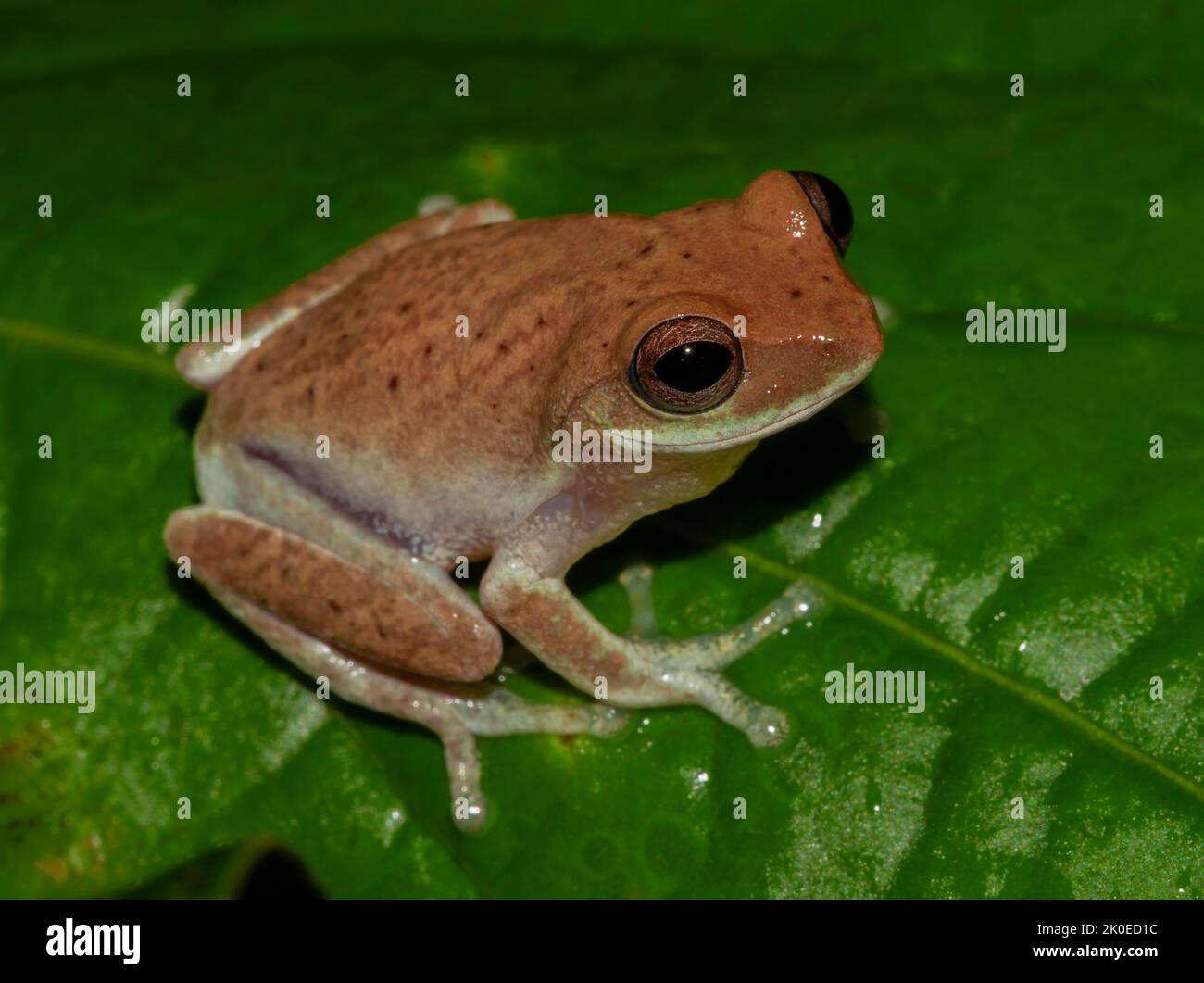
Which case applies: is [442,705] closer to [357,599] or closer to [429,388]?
[357,599]

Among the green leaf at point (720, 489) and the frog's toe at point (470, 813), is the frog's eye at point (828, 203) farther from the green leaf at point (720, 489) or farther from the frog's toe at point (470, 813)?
the frog's toe at point (470, 813)

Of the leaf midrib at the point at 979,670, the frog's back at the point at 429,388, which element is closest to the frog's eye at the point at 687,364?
the frog's back at the point at 429,388

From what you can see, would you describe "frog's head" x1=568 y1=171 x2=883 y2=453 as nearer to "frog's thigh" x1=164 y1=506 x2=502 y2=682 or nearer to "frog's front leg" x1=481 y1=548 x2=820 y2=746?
"frog's front leg" x1=481 y1=548 x2=820 y2=746

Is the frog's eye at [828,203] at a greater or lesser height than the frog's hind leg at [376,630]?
greater

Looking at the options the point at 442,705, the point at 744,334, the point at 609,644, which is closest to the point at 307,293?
the point at 442,705

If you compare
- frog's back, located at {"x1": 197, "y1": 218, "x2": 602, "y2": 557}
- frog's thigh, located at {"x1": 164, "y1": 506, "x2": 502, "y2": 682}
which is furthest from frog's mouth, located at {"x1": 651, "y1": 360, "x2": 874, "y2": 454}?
frog's thigh, located at {"x1": 164, "y1": 506, "x2": 502, "y2": 682}

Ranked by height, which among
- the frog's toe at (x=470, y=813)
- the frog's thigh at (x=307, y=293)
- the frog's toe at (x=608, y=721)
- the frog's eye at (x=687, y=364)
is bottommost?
the frog's toe at (x=470, y=813)
